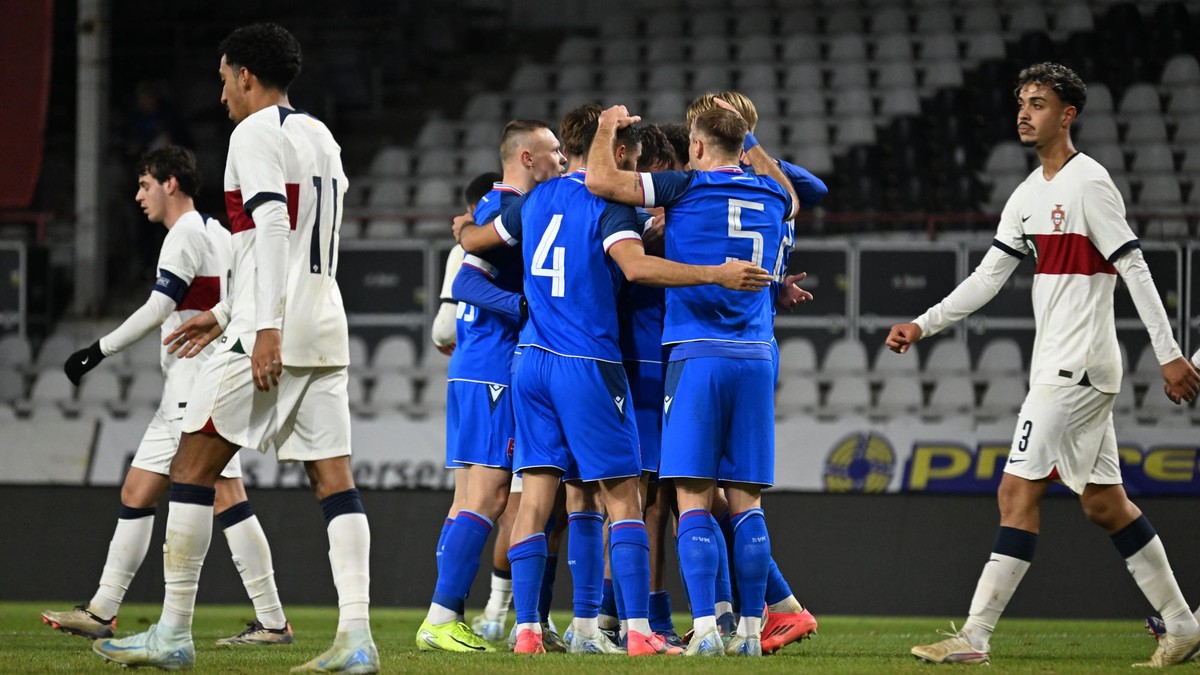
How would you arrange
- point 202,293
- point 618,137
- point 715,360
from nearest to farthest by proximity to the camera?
1. point 715,360
2. point 618,137
3. point 202,293

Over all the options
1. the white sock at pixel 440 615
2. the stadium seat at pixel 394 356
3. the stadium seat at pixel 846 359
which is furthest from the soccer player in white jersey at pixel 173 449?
the stadium seat at pixel 846 359

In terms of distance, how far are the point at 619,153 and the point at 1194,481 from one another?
663 cm

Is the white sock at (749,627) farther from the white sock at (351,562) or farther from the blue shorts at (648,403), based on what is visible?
the white sock at (351,562)

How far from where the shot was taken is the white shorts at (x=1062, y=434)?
16.9 feet

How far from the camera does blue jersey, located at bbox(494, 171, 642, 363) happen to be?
214 inches

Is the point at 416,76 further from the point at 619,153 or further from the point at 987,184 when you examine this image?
the point at 619,153

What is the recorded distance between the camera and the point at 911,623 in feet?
27.6

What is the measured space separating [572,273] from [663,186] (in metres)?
0.52

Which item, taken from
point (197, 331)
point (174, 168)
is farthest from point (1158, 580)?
point (174, 168)

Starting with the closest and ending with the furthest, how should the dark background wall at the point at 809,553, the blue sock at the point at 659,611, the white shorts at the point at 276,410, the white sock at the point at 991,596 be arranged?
the white shorts at the point at 276,410 < the white sock at the point at 991,596 < the blue sock at the point at 659,611 < the dark background wall at the point at 809,553

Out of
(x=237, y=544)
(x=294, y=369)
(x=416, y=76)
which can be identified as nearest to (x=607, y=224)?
(x=294, y=369)

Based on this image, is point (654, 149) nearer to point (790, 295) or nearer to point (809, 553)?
point (790, 295)

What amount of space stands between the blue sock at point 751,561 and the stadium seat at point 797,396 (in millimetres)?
6545

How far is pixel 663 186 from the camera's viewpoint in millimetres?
5328
